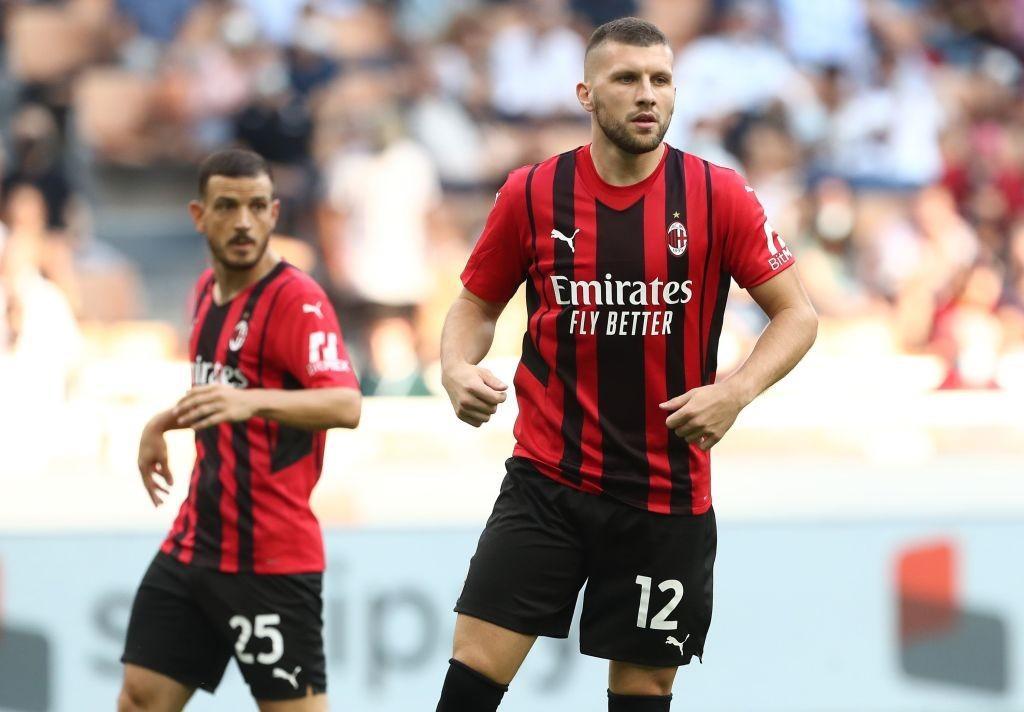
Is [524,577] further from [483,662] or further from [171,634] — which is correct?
[171,634]

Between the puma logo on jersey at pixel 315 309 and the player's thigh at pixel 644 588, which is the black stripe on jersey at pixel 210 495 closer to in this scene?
the puma logo on jersey at pixel 315 309

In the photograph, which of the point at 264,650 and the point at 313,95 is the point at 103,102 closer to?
the point at 313,95

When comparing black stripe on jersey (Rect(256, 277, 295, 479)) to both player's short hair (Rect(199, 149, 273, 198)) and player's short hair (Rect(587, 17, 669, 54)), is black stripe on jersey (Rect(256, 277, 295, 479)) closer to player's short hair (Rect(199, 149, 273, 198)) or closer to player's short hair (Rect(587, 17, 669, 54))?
player's short hair (Rect(199, 149, 273, 198))

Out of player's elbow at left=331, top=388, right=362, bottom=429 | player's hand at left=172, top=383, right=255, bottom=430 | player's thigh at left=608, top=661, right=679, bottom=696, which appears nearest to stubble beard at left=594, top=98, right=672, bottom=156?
player's elbow at left=331, top=388, right=362, bottom=429

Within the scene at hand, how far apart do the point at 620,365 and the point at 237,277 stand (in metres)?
1.32

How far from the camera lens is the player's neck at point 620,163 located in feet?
13.6

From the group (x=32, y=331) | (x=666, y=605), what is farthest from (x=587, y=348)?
(x=32, y=331)

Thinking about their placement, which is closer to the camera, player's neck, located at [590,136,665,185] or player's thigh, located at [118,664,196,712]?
player's neck, located at [590,136,665,185]

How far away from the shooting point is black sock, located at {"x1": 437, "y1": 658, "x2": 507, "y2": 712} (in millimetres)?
4121

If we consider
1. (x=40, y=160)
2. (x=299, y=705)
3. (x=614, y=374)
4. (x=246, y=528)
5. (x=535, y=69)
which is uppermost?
(x=535, y=69)

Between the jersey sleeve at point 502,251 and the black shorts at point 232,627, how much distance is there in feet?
3.55

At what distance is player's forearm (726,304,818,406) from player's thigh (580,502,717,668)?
49 cm

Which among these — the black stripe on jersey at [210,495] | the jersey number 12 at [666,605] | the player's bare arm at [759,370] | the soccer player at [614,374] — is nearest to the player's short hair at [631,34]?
the soccer player at [614,374]

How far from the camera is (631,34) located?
4016 mm
